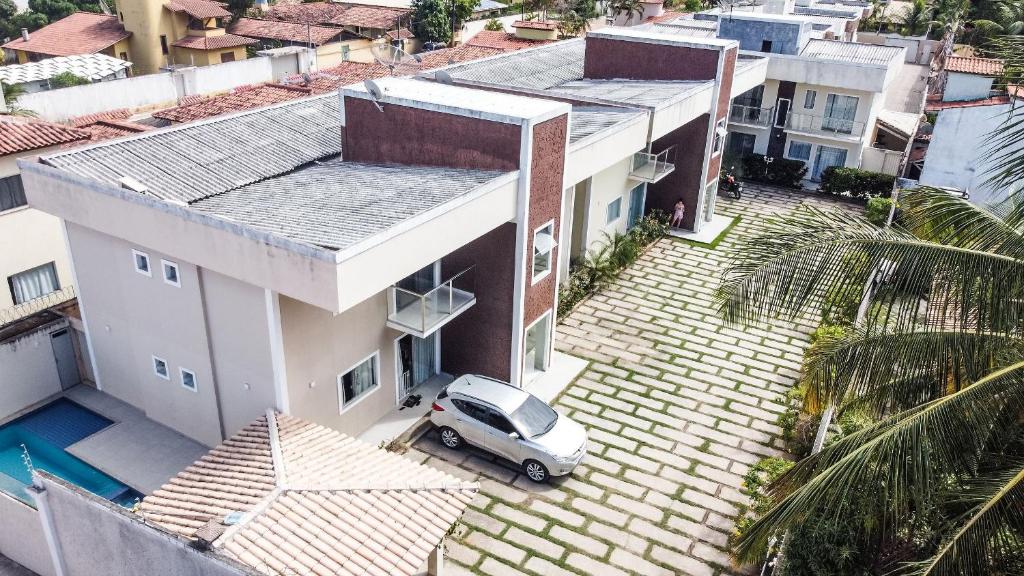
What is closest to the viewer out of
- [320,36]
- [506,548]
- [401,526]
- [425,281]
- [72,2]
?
[401,526]

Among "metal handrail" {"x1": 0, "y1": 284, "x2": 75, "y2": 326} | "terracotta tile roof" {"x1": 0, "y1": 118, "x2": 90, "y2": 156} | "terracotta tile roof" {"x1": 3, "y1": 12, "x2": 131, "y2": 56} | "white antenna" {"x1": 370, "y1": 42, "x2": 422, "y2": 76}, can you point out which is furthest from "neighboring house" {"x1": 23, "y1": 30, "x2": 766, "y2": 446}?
"terracotta tile roof" {"x1": 3, "y1": 12, "x2": 131, "y2": 56}

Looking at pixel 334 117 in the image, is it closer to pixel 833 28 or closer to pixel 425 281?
pixel 425 281

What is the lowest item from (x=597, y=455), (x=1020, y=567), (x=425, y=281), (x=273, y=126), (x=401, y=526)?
(x=597, y=455)

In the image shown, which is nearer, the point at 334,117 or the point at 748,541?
the point at 748,541

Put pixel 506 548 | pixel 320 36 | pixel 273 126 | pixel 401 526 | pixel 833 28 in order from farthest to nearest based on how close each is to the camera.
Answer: pixel 320 36, pixel 833 28, pixel 273 126, pixel 506 548, pixel 401 526

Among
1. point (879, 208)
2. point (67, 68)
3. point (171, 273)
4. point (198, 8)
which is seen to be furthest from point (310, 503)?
point (198, 8)

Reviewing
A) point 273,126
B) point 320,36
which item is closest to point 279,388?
point 273,126

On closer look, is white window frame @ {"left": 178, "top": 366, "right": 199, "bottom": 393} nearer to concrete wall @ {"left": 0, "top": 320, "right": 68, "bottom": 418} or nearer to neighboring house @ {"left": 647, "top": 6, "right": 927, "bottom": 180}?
concrete wall @ {"left": 0, "top": 320, "right": 68, "bottom": 418}
